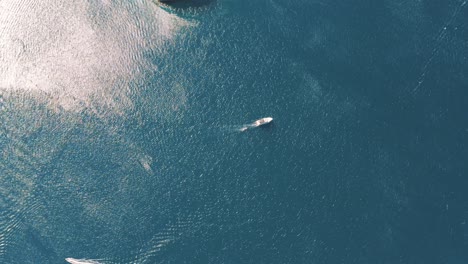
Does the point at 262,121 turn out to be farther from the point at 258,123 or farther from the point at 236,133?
the point at 236,133

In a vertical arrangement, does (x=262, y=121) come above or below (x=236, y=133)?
above

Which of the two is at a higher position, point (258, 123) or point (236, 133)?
point (258, 123)

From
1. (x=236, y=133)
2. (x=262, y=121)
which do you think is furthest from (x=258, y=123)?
(x=236, y=133)

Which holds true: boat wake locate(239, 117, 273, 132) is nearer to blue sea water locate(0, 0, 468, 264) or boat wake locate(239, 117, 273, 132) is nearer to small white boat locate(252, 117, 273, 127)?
small white boat locate(252, 117, 273, 127)

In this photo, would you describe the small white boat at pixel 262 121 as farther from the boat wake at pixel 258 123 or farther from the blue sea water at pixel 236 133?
the blue sea water at pixel 236 133

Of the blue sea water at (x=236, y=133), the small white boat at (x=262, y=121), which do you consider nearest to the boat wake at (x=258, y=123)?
the small white boat at (x=262, y=121)

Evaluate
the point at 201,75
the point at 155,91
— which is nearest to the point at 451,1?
the point at 201,75

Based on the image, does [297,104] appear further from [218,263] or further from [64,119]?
[64,119]

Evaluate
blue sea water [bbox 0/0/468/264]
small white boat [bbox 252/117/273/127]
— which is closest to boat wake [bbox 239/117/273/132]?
small white boat [bbox 252/117/273/127]
